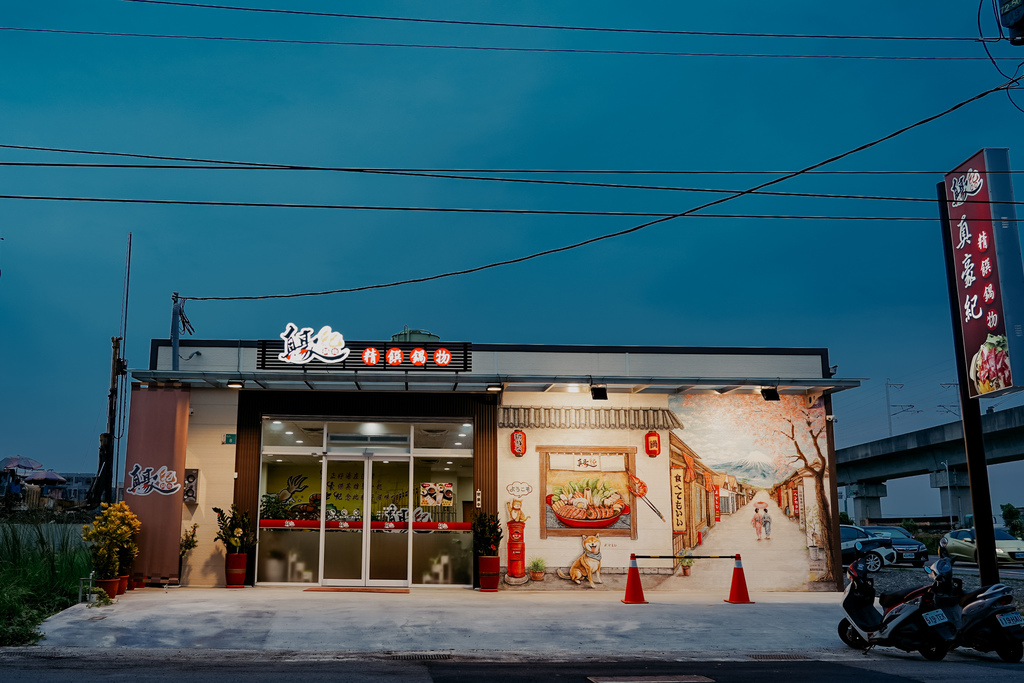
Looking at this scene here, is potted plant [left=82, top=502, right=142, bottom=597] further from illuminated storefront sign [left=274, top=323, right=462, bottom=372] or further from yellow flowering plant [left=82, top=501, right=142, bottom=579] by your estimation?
illuminated storefront sign [left=274, top=323, right=462, bottom=372]

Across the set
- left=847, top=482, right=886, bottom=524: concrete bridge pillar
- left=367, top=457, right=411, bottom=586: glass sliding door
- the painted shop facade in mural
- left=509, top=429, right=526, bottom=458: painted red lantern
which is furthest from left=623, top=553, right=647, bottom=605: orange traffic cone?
left=847, top=482, right=886, bottom=524: concrete bridge pillar

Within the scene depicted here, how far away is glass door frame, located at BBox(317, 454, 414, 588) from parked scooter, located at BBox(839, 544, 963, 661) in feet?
29.9

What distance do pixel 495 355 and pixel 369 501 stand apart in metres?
4.16

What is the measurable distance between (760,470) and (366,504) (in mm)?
8492

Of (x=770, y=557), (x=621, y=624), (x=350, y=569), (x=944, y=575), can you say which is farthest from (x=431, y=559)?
(x=944, y=575)

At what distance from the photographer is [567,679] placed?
8.49m

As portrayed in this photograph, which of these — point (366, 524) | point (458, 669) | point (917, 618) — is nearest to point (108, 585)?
point (366, 524)

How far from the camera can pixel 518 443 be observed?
17.4m

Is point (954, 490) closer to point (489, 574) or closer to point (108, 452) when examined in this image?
point (489, 574)

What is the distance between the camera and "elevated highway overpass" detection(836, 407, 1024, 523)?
39.3 m

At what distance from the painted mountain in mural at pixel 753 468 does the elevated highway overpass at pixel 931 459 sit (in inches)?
989

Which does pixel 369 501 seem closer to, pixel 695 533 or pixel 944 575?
pixel 695 533

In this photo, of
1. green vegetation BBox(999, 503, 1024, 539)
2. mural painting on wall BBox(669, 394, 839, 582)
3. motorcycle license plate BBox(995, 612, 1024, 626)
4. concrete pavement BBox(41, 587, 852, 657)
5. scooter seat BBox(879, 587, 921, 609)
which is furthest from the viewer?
green vegetation BBox(999, 503, 1024, 539)

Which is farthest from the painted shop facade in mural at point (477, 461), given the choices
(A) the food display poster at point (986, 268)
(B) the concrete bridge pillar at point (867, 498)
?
(B) the concrete bridge pillar at point (867, 498)
